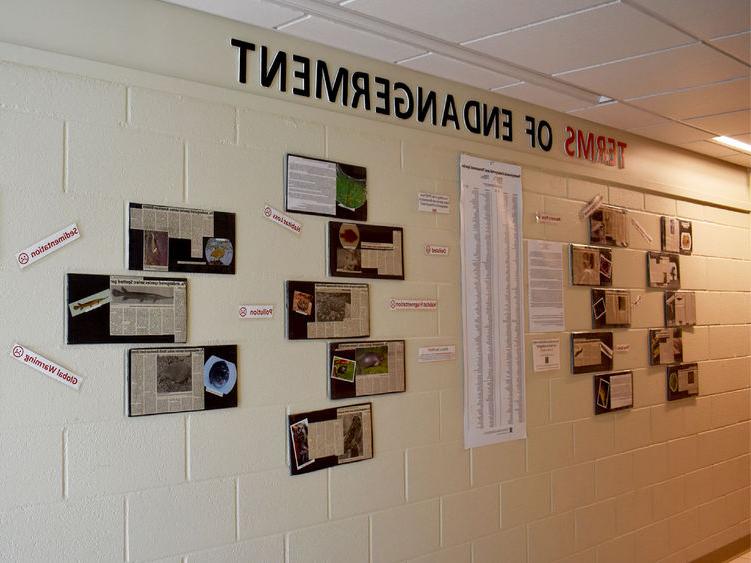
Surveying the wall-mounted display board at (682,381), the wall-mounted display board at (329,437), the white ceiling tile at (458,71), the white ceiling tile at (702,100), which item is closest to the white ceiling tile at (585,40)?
the white ceiling tile at (458,71)

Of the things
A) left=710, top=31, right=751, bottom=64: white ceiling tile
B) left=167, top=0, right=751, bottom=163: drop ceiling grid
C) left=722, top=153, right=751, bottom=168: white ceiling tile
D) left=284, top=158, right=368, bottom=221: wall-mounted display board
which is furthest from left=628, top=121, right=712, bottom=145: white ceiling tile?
left=284, top=158, right=368, bottom=221: wall-mounted display board

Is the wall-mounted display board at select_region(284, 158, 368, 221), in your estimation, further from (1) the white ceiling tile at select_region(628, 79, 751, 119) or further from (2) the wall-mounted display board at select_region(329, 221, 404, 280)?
(1) the white ceiling tile at select_region(628, 79, 751, 119)

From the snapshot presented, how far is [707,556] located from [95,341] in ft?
13.9

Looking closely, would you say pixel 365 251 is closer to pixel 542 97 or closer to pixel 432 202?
pixel 432 202

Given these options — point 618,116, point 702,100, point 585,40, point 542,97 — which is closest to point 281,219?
point 585,40

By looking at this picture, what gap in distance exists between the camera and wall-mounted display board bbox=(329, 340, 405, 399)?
301 cm

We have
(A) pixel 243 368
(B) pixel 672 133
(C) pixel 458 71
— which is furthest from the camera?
(B) pixel 672 133

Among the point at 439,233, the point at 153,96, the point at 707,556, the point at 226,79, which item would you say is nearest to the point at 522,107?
the point at 439,233

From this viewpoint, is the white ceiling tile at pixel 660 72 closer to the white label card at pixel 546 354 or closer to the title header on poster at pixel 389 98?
the title header on poster at pixel 389 98

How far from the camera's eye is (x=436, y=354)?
134 inches

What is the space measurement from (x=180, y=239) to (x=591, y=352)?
244cm

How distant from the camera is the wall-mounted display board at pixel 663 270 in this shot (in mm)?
4668

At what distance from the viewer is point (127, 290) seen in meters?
2.45

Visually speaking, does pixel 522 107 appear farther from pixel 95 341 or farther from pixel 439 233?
pixel 95 341
